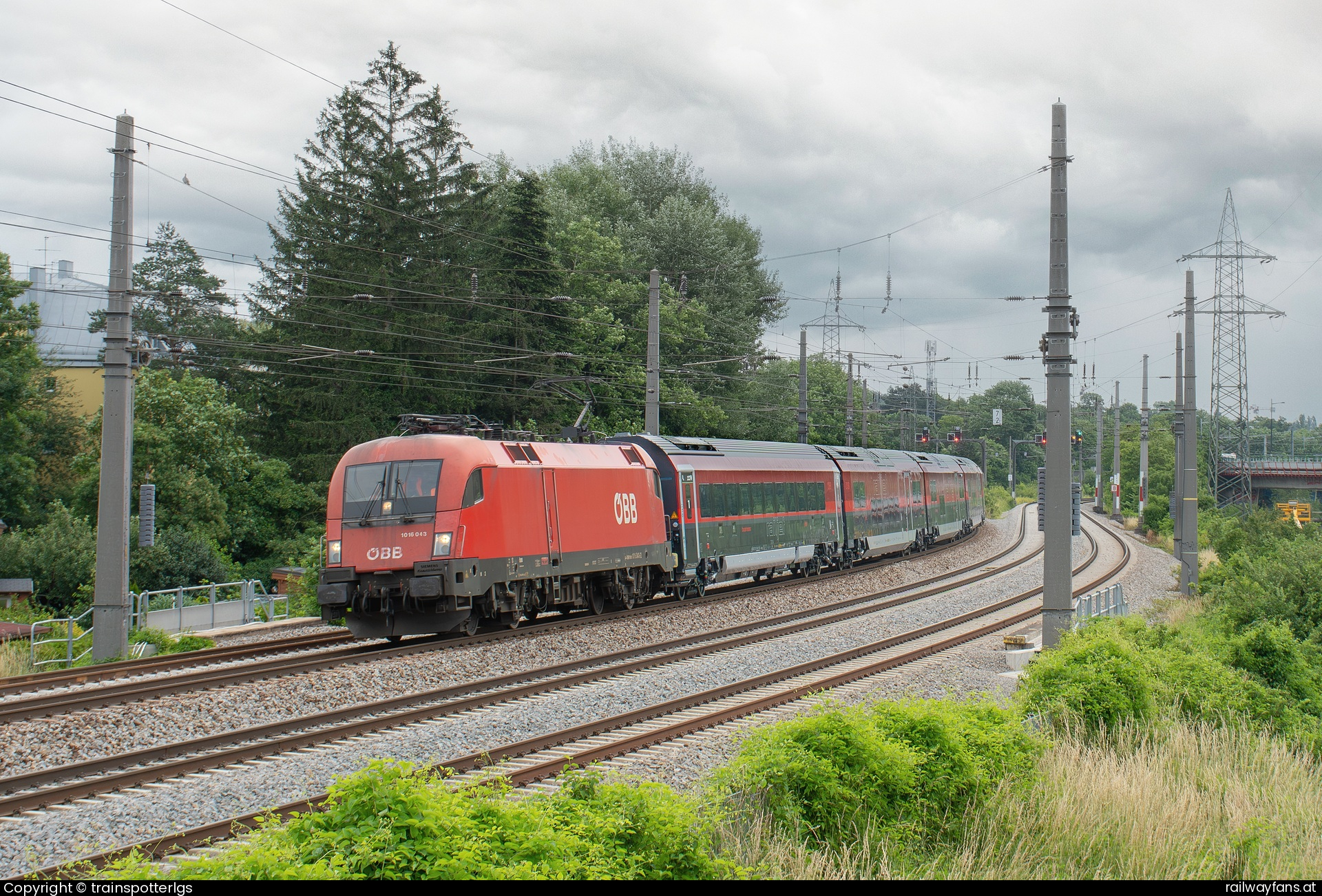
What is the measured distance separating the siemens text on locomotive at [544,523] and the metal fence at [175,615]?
415 centimetres

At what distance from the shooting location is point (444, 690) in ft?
43.3

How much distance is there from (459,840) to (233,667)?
417 inches

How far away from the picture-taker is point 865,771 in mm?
7625

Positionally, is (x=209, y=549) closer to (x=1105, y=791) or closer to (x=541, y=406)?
(x=541, y=406)

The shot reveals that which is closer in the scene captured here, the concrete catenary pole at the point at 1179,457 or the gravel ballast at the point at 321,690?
the gravel ballast at the point at 321,690

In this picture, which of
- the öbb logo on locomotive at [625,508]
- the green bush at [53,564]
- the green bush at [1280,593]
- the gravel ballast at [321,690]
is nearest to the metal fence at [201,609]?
the green bush at [53,564]

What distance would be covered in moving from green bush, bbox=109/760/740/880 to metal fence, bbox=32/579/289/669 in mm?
13469

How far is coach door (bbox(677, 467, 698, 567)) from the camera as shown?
23203 millimetres

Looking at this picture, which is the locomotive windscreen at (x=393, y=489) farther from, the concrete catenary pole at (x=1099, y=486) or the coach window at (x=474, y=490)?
the concrete catenary pole at (x=1099, y=486)

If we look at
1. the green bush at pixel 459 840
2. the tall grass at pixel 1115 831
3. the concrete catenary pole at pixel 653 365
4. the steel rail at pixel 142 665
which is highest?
the concrete catenary pole at pixel 653 365

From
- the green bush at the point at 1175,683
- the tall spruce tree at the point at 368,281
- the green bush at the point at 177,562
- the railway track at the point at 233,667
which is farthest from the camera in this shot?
the tall spruce tree at the point at 368,281

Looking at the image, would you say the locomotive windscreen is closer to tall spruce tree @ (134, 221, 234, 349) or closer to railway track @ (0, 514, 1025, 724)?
railway track @ (0, 514, 1025, 724)

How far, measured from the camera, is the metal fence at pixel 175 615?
18734 millimetres
